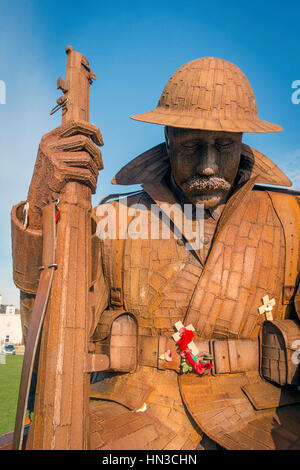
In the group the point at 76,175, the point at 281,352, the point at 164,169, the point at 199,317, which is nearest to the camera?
the point at 76,175

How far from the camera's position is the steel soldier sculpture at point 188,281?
3279 mm

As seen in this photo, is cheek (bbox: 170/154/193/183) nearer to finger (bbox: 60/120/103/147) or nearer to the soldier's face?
the soldier's face

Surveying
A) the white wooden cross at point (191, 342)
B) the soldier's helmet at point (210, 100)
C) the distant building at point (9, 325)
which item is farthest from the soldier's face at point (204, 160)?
the distant building at point (9, 325)

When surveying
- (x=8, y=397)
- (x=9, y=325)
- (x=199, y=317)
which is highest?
(x=199, y=317)

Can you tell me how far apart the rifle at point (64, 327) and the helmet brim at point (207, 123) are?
744mm

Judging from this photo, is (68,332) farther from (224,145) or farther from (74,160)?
(224,145)

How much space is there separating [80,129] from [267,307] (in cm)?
244

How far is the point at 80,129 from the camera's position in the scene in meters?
3.35

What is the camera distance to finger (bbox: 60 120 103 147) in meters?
3.33

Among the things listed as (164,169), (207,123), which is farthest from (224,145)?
(164,169)

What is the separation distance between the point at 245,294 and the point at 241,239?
0.56 meters

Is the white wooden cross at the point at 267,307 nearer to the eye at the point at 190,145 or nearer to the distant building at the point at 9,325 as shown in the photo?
the eye at the point at 190,145

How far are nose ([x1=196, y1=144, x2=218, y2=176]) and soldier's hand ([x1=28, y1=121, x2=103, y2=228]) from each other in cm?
102

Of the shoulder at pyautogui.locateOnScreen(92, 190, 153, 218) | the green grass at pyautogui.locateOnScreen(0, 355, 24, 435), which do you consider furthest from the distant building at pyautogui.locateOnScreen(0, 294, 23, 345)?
the shoulder at pyautogui.locateOnScreen(92, 190, 153, 218)
